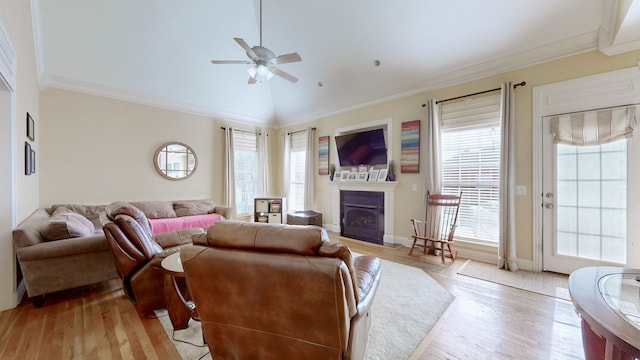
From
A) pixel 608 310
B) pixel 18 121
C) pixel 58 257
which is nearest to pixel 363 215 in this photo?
pixel 608 310

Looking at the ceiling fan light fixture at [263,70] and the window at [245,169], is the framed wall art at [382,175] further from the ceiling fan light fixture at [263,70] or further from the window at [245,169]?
the window at [245,169]

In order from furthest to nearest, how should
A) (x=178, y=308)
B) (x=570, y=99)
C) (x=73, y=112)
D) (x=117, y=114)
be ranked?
(x=117, y=114), (x=73, y=112), (x=570, y=99), (x=178, y=308)

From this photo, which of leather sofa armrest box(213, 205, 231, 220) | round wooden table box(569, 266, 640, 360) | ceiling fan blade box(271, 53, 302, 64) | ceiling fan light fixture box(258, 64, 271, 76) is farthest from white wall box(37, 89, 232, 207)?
round wooden table box(569, 266, 640, 360)

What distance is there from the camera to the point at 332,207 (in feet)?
18.6

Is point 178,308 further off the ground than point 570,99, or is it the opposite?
point 570,99

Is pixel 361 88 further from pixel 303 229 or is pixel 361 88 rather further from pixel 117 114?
pixel 117 114

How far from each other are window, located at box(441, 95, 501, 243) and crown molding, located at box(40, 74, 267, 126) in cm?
465

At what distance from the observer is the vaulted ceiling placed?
116 inches

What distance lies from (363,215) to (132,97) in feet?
16.3

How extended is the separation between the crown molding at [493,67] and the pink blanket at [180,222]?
365 cm

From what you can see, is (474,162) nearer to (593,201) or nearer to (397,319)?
(593,201)

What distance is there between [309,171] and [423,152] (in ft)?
8.90

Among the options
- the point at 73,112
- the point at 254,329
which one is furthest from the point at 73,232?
the point at 73,112

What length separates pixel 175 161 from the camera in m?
5.22
